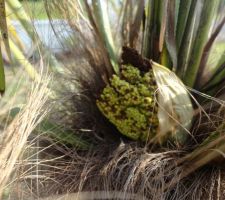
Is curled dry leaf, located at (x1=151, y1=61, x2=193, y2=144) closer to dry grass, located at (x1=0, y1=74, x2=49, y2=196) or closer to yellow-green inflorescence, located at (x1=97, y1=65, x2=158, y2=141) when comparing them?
yellow-green inflorescence, located at (x1=97, y1=65, x2=158, y2=141)

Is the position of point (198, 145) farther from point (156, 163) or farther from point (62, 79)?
point (62, 79)

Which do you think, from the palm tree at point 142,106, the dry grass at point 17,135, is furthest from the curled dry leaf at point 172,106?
the dry grass at point 17,135

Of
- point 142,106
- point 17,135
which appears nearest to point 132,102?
point 142,106

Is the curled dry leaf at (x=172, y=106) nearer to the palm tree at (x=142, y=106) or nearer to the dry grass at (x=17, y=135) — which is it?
the palm tree at (x=142, y=106)

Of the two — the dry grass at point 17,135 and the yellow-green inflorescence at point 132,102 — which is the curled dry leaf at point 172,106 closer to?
the yellow-green inflorescence at point 132,102

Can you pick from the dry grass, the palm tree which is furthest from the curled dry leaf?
the dry grass

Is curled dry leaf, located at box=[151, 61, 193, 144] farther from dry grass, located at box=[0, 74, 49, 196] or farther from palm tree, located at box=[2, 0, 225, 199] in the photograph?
dry grass, located at box=[0, 74, 49, 196]

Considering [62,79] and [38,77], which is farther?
[62,79]

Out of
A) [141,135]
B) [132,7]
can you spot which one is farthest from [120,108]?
[132,7]
